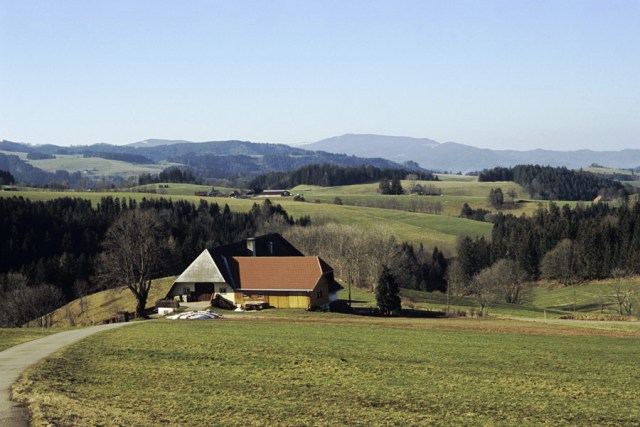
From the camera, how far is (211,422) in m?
19.5

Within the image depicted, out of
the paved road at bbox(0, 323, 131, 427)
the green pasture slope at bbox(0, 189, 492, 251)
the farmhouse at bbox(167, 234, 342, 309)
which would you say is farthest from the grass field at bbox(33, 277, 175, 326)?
the green pasture slope at bbox(0, 189, 492, 251)

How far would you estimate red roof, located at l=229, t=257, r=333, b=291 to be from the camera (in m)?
A: 69.0

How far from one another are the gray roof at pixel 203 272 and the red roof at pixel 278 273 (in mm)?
2444

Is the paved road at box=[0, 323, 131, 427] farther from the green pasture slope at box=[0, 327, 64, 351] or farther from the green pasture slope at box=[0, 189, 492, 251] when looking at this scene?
the green pasture slope at box=[0, 189, 492, 251]

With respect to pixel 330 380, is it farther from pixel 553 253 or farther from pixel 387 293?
pixel 553 253

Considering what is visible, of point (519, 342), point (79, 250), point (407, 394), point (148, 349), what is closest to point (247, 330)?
point (148, 349)

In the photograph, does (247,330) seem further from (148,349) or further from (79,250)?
(79,250)

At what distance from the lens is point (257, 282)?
7025 cm

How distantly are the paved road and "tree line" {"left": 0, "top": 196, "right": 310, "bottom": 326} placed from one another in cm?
6360

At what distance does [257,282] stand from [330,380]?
44.4 meters

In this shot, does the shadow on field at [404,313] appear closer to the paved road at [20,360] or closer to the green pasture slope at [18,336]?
the paved road at [20,360]

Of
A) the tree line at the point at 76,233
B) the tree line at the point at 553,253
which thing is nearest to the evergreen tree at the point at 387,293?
the tree line at the point at 553,253

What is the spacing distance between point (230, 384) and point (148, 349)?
9.79 m

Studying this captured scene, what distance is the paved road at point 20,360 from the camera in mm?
19203
